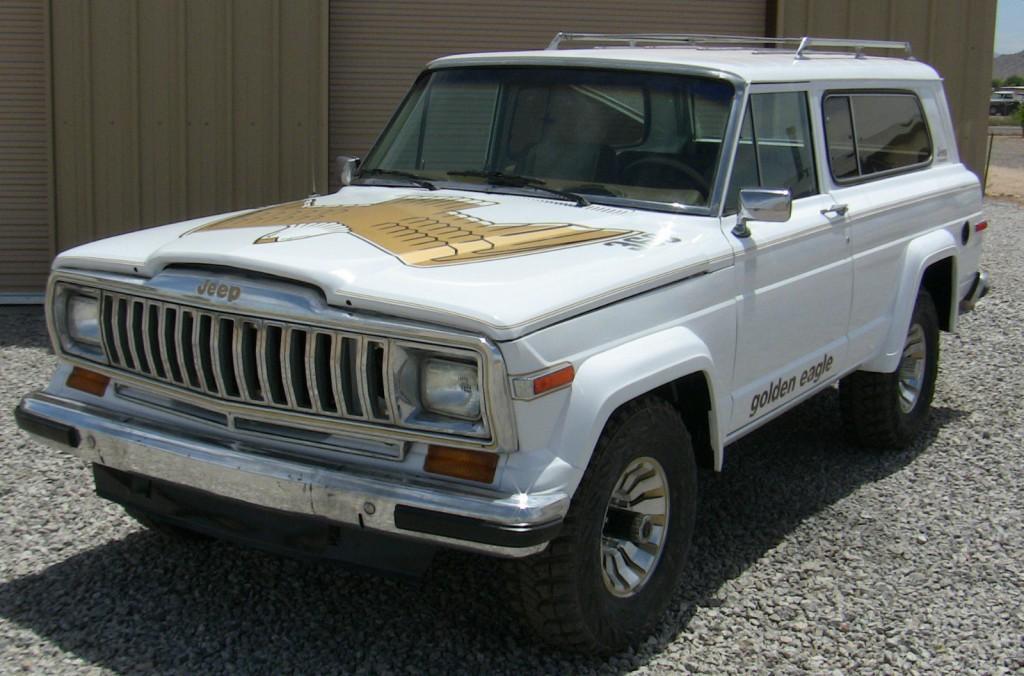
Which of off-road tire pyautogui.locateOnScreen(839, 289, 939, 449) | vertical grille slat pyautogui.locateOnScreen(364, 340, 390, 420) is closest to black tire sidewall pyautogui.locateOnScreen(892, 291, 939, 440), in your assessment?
off-road tire pyautogui.locateOnScreen(839, 289, 939, 449)

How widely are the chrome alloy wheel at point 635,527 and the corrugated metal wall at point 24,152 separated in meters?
6.56

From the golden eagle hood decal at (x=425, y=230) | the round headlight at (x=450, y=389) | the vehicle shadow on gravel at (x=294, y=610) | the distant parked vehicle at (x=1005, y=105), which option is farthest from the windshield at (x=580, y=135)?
the distant parked vehicle at (x=1005, y=105)

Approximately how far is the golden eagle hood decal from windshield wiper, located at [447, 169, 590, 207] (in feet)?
0.66

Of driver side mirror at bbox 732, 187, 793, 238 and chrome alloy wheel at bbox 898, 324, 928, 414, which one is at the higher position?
driver side mirror at bbox 732, 187, 793, 238

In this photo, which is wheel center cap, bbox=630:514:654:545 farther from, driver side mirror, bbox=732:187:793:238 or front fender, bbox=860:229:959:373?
front fender, bbox=860:229:959:373

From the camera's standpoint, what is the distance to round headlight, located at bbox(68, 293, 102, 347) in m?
4.17

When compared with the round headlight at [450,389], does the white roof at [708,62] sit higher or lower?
higher

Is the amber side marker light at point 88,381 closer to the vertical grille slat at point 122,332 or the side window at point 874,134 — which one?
the vertical grille slat at point 122,332

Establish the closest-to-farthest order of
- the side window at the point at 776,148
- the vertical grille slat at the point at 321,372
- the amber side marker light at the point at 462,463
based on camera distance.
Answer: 1. the amber side marker light at the point at 462,463
2. the vertical grille slat at the point at 321,372
3. the side window at the point at 776,148

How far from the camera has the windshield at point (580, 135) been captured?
4.63 metres

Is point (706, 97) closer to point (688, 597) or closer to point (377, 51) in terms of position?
point (688, 597)

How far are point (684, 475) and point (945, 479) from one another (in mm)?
2326

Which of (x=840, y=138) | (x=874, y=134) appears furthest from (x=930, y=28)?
(x=840, y=138)

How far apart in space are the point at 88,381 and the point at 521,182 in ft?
5.83
